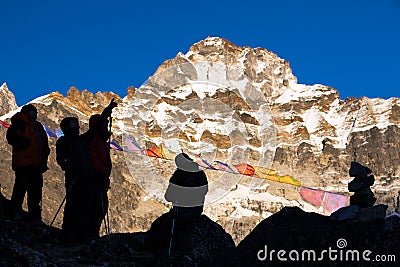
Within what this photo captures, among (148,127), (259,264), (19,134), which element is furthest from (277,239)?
(148,127)

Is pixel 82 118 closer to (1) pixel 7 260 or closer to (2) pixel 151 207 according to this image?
(2) pixel 151 207

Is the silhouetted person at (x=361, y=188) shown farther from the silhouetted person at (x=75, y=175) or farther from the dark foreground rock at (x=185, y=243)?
the silhouetted person at (x=75, y=175)

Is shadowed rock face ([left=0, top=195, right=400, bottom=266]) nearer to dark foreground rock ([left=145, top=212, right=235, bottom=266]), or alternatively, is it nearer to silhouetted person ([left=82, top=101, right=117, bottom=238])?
dark foreground rock ([left=145, top=212, right=235, bottom=266])

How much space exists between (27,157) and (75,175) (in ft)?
2.92

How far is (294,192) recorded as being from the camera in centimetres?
17925

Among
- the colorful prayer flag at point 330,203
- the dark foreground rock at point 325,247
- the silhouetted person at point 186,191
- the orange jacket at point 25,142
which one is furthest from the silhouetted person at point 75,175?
the colorful prayer flag at point 330,203

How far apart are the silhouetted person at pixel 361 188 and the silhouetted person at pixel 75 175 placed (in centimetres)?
832

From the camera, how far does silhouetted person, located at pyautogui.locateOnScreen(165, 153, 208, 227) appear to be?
11.2 m

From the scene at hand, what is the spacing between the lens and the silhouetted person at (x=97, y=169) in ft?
33.9

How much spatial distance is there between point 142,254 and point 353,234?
4619 mm

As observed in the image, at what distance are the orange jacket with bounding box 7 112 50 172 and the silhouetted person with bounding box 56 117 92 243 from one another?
38 cm

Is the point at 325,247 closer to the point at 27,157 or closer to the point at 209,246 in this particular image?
the point at 209,246

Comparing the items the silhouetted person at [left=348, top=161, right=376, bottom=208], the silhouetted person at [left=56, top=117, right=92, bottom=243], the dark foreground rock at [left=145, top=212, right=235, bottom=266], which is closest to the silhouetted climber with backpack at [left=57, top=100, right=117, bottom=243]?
the silhouetted person at [left=56, top=117, right=92, bottom=243]

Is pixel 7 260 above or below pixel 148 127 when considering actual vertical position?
below
